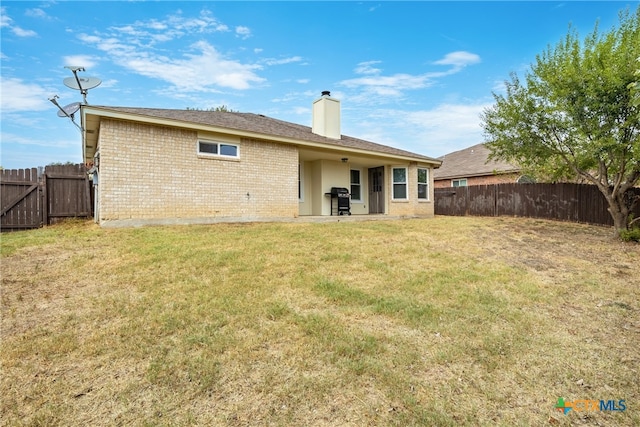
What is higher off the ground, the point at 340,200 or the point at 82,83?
the point at 82,83

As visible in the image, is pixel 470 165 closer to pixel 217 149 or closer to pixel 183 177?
pixel 217 149

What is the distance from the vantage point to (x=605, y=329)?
12.4ft

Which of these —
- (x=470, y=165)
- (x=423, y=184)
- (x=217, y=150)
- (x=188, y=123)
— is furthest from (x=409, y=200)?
(x=188, y=123)

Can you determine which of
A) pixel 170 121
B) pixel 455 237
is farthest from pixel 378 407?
pixel 170 121

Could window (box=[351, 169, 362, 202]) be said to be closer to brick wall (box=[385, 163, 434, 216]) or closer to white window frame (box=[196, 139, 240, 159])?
brick wall (box=[385, 163, 434, 216])

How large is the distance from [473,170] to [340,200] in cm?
1197

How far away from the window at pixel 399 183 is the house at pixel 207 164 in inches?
32.5

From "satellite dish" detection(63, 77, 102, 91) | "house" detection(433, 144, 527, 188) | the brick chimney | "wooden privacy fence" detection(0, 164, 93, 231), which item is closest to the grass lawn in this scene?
"wooden privacy fence" detection(0, 164, 93, 231)

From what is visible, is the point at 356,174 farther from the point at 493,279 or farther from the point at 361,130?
the point at 493,279

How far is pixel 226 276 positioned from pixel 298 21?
10.7 m

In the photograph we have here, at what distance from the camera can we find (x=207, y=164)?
10.1 meters

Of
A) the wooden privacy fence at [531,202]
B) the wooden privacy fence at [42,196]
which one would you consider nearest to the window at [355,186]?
the wooden privacy fence at [531,202]

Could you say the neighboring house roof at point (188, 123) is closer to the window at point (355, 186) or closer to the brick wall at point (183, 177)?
the brick wall at point (183, 177)

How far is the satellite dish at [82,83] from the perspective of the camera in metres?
11.4
